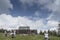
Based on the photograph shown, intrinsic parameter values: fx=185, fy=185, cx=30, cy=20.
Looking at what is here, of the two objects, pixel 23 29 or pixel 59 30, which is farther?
pixel 23 29

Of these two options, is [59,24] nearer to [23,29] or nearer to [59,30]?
[59,30]

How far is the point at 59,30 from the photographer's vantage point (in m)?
80.2

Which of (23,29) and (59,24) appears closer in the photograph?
(59,24)

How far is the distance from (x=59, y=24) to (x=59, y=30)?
2.60 meters

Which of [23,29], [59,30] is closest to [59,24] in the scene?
[59,30]

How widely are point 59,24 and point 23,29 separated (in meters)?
38.1

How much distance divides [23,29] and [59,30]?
38.0 meters

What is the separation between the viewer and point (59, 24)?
264 ft

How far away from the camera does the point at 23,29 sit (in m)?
114
